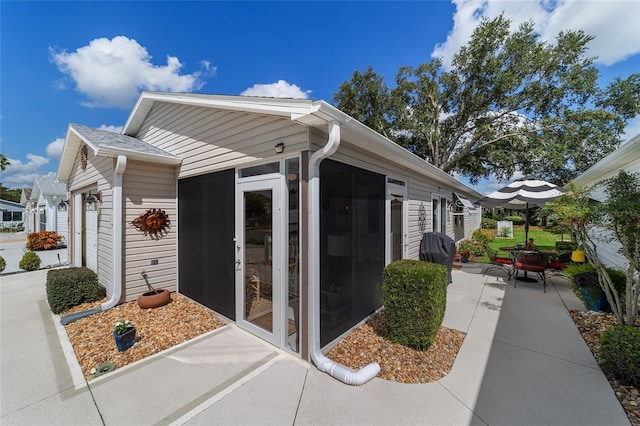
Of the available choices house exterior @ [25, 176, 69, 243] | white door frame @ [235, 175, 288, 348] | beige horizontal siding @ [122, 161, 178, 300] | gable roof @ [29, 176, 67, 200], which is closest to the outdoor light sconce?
beige horizontal siding @ [122, 161, 178, 300]

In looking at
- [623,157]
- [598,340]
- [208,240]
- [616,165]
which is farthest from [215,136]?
[616,165]

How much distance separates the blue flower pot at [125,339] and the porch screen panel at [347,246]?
2580 mm

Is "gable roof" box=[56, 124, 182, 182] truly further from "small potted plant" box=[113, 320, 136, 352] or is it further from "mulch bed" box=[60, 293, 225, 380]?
"small potted plant" box=[113, 320, 136, 352]

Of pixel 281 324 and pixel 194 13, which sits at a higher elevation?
pixel 194 13

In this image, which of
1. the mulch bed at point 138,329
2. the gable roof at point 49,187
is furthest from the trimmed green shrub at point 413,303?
the gable roof at point 49,187

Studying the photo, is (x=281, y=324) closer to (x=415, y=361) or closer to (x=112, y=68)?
(x=415, y=361)

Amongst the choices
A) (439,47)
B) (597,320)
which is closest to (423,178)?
(597,320)

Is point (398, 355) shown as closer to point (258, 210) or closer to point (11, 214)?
point (258, 210)

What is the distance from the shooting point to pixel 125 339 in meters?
3.32

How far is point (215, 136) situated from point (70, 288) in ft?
13.0

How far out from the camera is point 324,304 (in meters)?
3.27

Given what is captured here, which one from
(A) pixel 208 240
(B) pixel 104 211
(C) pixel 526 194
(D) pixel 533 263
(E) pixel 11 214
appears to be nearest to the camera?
(A) pixel 208 240

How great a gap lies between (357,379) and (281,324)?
3.88 ft

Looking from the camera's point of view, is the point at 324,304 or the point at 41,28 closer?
the point at 324,304
